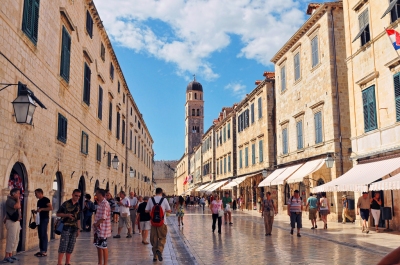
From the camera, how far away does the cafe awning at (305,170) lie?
20.0 metres

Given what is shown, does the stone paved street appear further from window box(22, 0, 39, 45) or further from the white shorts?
window box(22, 0, 39, 45)

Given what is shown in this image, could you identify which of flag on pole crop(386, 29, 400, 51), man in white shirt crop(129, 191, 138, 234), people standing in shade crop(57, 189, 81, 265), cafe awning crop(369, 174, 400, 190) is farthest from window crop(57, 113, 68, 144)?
flag on pole crop(386, 29, 400, 51)

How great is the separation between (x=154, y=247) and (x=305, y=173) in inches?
494

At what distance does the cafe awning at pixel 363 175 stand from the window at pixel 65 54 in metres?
10.5

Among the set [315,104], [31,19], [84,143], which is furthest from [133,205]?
[315,104]

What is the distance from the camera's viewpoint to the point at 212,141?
51250 millimetres

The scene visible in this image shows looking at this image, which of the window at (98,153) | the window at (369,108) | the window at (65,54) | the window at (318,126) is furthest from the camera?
the window at (318,126)

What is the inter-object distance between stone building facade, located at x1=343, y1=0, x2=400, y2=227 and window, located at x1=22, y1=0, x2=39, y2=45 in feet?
35.7

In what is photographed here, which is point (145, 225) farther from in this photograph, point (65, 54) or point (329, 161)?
point (329, 161)

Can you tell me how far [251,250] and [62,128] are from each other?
7.47m

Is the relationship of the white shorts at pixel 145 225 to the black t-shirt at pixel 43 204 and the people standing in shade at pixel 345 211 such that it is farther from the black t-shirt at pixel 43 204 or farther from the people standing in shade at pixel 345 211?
the people standing in shade at pixel 345 211

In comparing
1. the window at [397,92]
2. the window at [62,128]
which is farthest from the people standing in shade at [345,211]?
the window at [62,128]

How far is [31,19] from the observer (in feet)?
34.5

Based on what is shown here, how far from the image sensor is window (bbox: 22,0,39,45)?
10.1m
